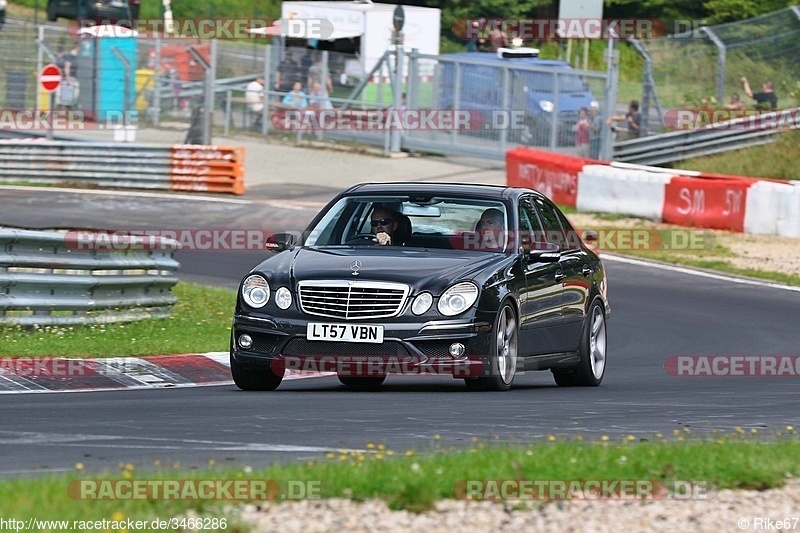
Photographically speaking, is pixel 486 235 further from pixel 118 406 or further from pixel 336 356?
pixel 118 406

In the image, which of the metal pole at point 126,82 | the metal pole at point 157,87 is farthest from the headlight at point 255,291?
the metal pole at point 157,87

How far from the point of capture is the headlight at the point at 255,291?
9859mm

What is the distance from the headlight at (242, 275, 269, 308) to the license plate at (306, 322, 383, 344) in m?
0.42

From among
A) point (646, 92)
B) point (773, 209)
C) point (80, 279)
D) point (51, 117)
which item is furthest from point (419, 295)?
point (51, 117)

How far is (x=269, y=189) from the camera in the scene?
29.5m

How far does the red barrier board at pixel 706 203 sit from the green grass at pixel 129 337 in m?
10.7

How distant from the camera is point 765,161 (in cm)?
2786

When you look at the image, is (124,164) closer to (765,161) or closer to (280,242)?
(765,161)

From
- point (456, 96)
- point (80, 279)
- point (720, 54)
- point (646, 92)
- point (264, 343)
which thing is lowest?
point (80, 279)

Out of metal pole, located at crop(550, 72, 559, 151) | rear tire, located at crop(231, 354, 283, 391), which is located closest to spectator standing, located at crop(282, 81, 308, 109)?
metal pole, located at crop(550, 72, 559, 151)

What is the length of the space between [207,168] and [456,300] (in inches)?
786

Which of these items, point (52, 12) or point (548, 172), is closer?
point (548, 172)

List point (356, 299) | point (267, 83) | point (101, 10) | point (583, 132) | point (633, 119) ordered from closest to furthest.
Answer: point (356, 299), point (633, 119), point (583, 132), point (267, 83), point (101, 10)

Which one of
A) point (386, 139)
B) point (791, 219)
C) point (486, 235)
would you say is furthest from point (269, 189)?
point (486, 235)
